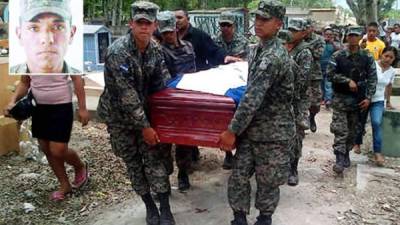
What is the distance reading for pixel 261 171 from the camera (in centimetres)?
332

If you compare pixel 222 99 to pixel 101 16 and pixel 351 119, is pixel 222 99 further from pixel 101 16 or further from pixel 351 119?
pixel 101 16

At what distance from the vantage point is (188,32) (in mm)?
4836

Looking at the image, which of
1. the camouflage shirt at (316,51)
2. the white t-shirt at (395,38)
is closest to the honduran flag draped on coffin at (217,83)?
the camouflage shirt at (316,51)

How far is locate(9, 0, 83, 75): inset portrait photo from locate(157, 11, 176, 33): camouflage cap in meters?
0.76

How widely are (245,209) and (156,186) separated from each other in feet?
2.02

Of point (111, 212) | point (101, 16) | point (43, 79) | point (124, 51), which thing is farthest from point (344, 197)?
point (101, 16)

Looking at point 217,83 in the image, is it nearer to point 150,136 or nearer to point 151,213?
point 150,136

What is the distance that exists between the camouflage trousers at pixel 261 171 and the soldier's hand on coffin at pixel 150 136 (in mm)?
560

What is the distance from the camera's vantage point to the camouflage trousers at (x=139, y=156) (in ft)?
11.1

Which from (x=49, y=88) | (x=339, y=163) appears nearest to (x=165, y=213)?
(x=49, y=88)

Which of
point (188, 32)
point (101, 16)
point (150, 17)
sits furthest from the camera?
point (101, 16)

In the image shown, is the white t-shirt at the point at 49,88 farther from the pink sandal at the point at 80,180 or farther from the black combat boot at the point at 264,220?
the black combat boot at the point at 264,220

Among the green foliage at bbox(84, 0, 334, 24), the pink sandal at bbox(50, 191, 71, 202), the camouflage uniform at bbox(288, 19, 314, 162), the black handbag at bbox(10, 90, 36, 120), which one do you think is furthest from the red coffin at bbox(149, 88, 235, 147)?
the green foliage at bbox(84, 0, 334, 24)

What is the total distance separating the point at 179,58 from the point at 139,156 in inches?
44.2
